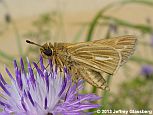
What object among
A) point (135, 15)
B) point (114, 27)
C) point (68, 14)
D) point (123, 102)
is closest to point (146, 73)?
point (123, 102)

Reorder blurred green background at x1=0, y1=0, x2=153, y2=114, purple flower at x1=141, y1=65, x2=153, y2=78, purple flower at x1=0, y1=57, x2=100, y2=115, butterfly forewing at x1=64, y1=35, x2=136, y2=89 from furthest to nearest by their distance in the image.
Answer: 1. purple flower at x1=141, y1=65, x2=153, y2=78
2. blurred green background at x1=0, y1=0, x2=153, y2=114
3. butterfly forewing at x1=64, y1=35, x2=136, y2=89
4. purple flower at x1=0, y1=57, x2=100, y2=115

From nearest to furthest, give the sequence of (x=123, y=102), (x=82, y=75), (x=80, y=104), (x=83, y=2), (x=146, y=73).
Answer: (x=80, y=104) < (x=82, y=75) < (x=123, y=102) < (x=146, y=73) < (x=83, y=2)

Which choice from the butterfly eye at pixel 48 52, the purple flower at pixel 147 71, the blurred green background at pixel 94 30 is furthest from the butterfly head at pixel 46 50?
the purple flower at pixel 147 71

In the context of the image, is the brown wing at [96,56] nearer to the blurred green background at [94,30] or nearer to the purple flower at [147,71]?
the blurred green background at [94,30]

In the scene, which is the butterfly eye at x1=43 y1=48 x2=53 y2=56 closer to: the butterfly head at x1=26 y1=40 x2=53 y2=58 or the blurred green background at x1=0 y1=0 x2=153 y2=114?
the butterfly head at x1=26 y1=40 x2=53 y2=58

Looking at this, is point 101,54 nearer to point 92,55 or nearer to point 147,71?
point 92,55

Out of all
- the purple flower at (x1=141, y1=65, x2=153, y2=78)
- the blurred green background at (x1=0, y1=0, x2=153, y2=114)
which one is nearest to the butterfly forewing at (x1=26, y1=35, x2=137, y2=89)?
the blurred green background at (x1=0, y1=0, x2=153, y2=114)

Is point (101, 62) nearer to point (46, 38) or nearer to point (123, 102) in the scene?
point (123, 102)
